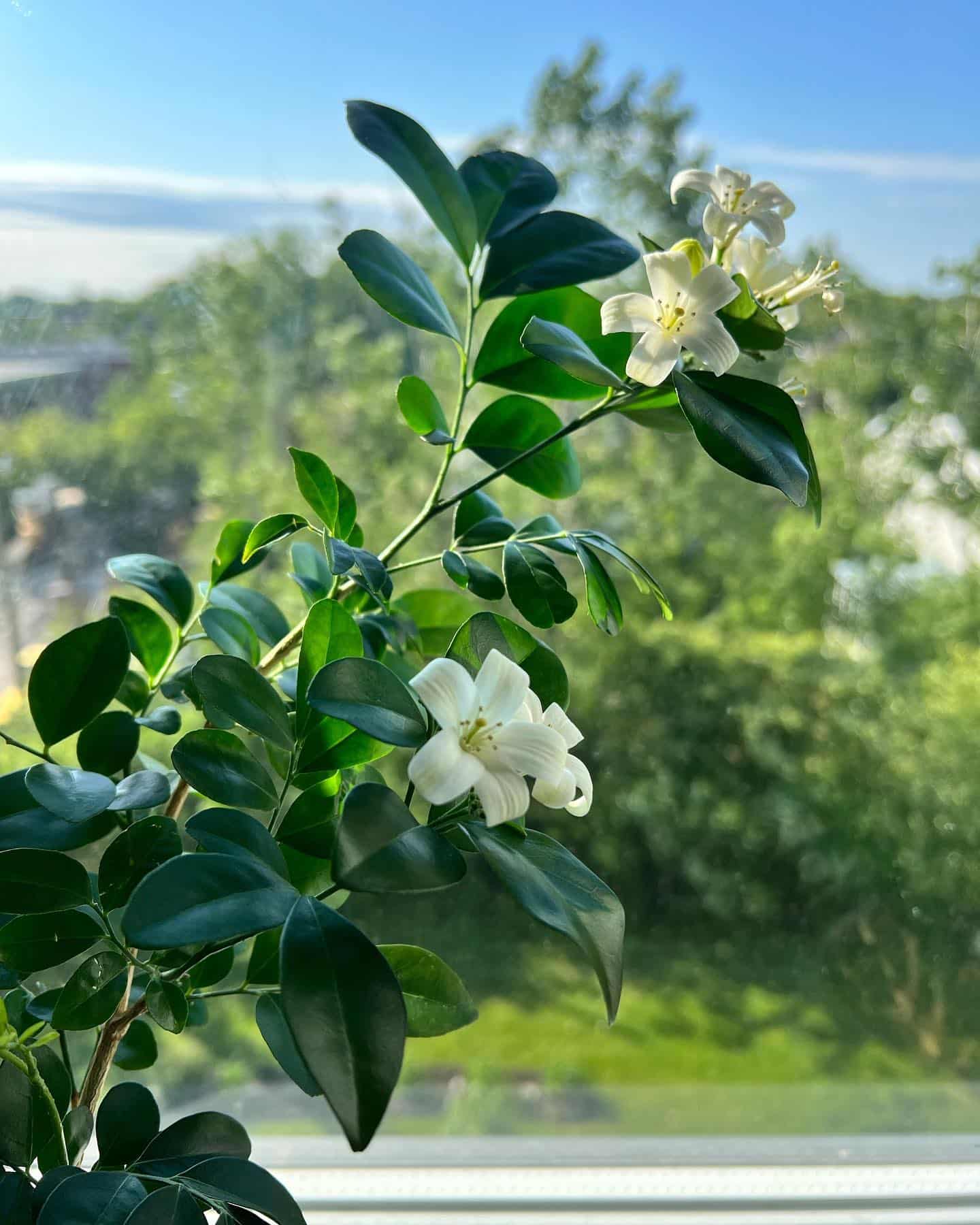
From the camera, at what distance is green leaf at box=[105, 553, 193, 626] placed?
64 cm

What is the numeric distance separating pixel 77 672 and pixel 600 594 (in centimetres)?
28

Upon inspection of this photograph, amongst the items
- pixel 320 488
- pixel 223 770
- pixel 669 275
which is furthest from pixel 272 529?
pixel 669 275

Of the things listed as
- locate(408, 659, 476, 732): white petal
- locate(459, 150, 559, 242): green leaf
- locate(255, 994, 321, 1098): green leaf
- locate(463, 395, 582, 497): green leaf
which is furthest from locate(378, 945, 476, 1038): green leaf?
locate(459, 150, 559, 242): green leaf

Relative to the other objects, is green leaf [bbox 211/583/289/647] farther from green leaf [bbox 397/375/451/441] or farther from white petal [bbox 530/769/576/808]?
white petal [bbox 530/769/576/808]

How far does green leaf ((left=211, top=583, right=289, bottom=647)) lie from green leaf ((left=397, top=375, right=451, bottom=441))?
0.16 meters

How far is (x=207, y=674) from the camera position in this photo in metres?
0.49

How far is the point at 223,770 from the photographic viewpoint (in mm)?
489

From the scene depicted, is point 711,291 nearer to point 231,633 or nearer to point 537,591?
point 537,591

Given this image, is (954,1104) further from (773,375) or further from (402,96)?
(402,96)

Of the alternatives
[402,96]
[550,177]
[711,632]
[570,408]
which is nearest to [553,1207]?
[711,632]

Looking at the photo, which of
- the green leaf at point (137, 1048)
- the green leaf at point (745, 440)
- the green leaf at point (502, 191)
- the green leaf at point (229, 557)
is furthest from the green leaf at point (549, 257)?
the green leaf at point (137, 1048)

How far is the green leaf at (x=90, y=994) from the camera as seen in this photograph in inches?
20.6

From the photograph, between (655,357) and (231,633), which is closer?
(655,357)

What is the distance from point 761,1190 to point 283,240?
1.10 meters
